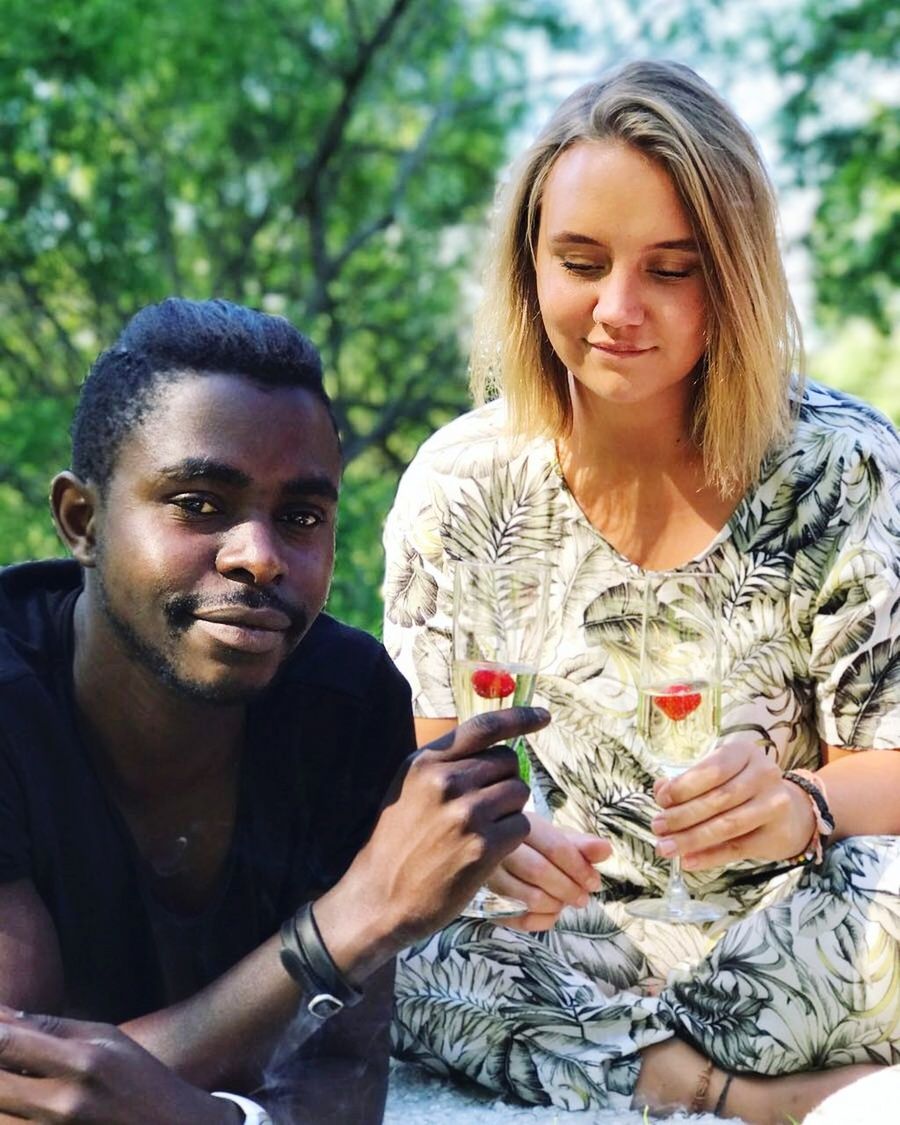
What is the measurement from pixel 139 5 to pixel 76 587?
7.19 meters

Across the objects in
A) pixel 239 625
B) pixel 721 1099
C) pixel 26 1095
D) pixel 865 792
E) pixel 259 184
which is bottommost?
pixel 721 1099

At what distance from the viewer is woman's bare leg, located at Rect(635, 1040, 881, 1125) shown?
3.33 meters

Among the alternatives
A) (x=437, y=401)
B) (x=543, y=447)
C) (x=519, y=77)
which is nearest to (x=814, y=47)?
(x=519, y=77)

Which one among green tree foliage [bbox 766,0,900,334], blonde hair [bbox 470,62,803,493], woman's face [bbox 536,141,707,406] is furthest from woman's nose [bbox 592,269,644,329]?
green tree foliage [bbox 766,0,900,334]

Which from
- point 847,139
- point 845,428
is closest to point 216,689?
point 845,428

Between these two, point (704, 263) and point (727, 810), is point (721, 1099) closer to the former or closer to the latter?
point (727, 810)

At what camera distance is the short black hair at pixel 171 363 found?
274 centimetres

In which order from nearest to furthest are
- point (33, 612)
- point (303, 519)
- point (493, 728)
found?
point (493, 728) < point (303, 519) < point (33, 612)

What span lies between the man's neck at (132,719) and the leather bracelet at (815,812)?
1130 mm

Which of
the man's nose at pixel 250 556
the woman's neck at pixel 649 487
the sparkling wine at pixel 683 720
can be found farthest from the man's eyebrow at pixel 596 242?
the man's nose at pixel 250 556

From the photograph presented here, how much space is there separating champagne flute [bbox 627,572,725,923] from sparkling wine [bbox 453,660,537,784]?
0.33m

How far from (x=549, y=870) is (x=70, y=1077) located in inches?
41.0

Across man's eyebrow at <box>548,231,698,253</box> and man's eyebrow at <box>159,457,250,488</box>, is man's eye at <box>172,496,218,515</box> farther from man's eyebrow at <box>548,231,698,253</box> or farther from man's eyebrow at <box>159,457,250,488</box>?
man's eyebrow at <box>548,231,698,253</box>

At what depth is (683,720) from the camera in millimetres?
3035
